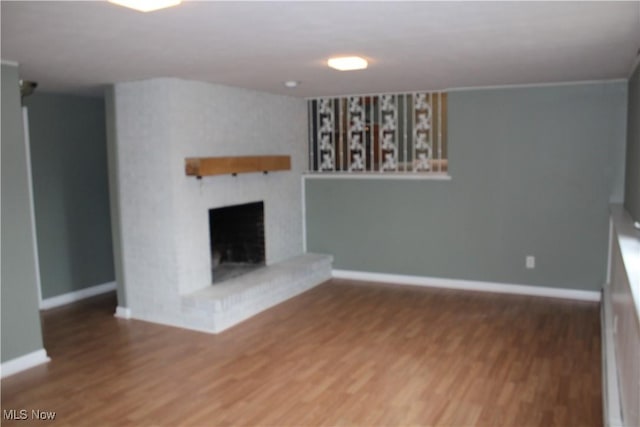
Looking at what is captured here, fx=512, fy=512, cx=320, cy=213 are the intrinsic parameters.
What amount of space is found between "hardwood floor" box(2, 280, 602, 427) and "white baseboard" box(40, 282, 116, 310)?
0.28 metres

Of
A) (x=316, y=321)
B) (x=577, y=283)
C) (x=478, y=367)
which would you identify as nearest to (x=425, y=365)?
(x=478, y=367)

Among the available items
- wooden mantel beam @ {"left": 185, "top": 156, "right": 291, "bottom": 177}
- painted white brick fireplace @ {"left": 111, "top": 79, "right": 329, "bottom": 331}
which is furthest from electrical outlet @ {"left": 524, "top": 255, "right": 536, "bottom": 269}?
painted white brick fireplace @ {"left": 111, "top": 79, "right": 329, "bottom": 331}

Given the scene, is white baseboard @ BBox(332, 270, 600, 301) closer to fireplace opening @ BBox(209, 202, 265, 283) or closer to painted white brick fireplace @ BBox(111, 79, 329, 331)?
fireplace opening @ BBox(209, 202, 265, 283)

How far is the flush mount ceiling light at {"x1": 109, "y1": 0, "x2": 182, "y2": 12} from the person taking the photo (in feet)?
7.04

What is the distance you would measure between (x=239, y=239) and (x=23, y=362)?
253cm

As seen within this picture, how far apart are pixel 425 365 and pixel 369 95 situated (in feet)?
10.8

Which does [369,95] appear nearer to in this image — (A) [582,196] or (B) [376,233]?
(B) [376,233]

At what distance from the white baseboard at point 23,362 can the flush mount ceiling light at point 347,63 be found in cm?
303

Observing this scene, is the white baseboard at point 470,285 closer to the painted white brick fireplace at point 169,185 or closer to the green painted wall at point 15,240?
the painted white brick fireplace at point 169,185

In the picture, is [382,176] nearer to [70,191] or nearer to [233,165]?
[233,165]

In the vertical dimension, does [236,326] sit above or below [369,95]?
below

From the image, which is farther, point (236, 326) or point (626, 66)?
point (236, 326)

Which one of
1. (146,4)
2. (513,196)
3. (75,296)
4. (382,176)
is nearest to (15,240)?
Answer: (75,296)

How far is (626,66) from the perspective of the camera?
402cm
